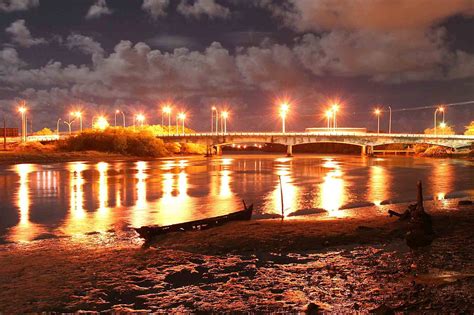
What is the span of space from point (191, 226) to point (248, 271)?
17.9 feet

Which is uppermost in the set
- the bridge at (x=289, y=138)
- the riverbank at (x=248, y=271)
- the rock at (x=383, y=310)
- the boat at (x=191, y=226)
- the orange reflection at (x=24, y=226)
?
the bridge at (x=289, y=138)

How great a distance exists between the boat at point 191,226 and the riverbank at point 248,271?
18.5 inches

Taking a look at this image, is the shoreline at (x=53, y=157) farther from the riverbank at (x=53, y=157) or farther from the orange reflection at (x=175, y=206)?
the orange reflection at (x=175, y=206)

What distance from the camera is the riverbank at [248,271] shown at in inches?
378

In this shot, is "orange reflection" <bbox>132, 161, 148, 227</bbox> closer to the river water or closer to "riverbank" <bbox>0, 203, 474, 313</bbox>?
the river water

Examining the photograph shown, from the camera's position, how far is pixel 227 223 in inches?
721

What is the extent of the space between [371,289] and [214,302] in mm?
4018

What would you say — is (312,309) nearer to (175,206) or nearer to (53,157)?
(175,206)

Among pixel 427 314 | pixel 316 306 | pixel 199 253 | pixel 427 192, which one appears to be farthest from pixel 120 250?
pixel 427 192

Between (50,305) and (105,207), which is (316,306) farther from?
(105,207)

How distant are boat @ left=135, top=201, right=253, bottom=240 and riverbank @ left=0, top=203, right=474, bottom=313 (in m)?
0.47

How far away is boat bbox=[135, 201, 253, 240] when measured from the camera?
15578 mm

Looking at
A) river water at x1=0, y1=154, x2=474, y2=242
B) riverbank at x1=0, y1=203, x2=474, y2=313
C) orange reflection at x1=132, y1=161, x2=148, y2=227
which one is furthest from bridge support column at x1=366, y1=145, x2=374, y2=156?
riverbank at x1=0, y1=203, x2=474, y2=313

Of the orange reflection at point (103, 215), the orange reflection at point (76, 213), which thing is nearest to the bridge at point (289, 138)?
the orange reflection at point (76, 213)
